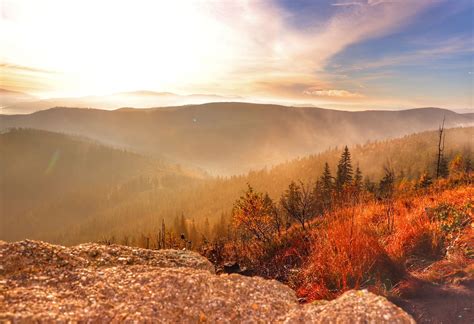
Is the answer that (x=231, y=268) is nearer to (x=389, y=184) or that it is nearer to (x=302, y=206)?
(x=302, y=206)

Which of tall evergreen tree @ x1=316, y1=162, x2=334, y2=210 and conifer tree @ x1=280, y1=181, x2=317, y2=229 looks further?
conifer tree @ x1=280, y1=181, x2=317, y2=229

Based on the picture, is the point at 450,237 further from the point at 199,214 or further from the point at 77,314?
the point at 199,214

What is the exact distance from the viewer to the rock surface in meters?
3.96

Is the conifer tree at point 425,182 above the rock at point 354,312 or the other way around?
the other way around

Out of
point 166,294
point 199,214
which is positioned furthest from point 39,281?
point 199,214

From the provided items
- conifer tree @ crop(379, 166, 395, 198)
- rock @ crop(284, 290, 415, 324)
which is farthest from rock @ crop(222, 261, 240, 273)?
conifer tree @ crop(379, 166, 395, 198)

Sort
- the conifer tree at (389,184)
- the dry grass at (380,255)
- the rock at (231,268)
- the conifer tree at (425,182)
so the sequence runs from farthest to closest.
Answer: the conifer tree at (425,182) → the conifer tree at (389,184) → the rock at (231,268) → the dry grass at (380,255)

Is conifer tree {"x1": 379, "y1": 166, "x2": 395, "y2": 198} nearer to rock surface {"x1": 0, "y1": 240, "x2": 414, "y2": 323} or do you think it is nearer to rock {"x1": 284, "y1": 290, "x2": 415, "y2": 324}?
rock surface {"x1": 0, "y1": 240, "x2": 414, "y2": 323}

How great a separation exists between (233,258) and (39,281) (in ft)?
15.1

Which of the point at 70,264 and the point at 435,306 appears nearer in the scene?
the point at 435,306

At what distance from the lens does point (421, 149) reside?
13938cm

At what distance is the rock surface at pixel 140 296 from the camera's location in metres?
3.96

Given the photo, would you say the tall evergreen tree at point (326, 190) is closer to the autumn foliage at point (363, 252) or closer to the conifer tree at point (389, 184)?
the autumn foliage at point (363, 252)

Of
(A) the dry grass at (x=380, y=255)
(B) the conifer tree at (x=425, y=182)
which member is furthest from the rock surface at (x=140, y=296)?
(B) the conifer tree at (x=425, y=182)
